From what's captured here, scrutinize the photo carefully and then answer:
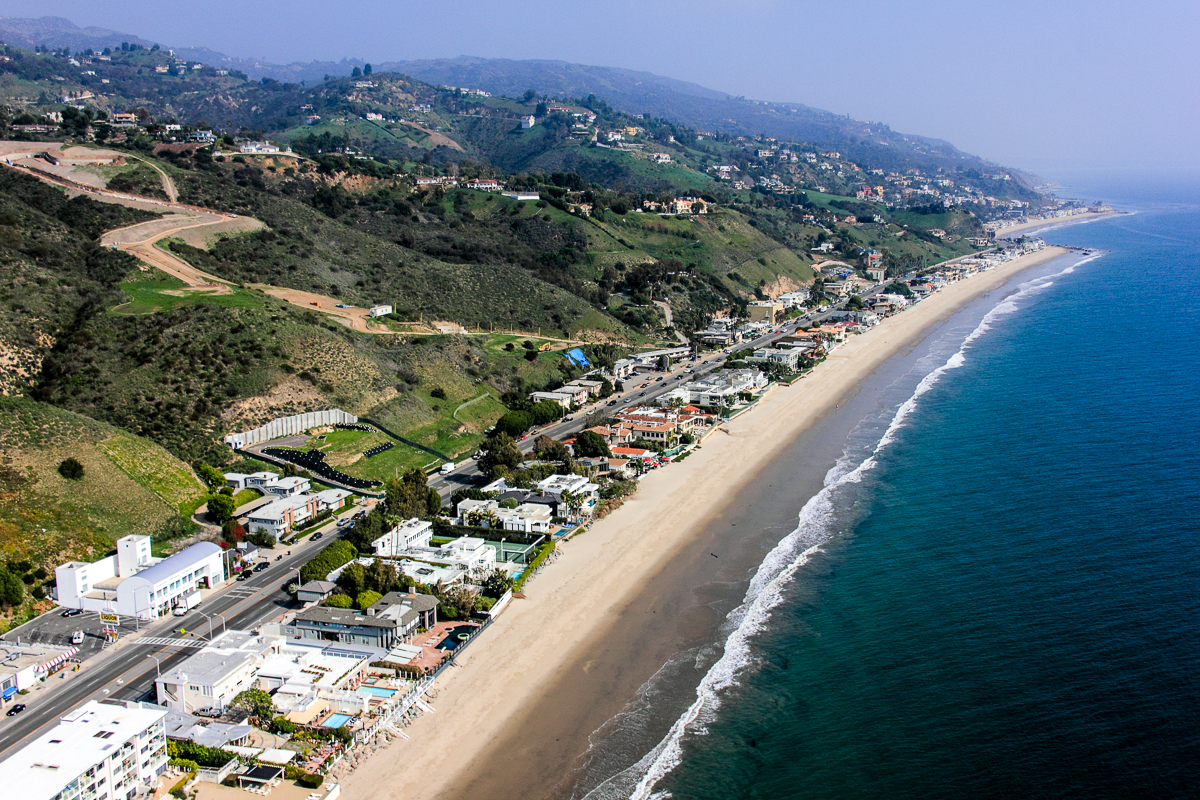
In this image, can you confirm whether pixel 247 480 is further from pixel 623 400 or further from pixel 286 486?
pixel 623 400

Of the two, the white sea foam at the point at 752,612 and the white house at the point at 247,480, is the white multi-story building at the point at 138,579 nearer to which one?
the white house at the point at 247,480

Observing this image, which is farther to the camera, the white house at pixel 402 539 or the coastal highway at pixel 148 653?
the white house at pixel 402 539

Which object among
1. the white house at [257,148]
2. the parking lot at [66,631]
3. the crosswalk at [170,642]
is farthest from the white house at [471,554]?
the white house at [257,148]

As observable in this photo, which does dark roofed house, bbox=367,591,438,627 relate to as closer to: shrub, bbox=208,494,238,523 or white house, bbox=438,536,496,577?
white house, bbox=438,536,496,577

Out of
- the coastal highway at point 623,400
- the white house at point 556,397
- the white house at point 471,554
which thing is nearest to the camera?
the white house at point 471,554

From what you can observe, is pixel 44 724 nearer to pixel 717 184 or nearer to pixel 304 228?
pixel 304 228
